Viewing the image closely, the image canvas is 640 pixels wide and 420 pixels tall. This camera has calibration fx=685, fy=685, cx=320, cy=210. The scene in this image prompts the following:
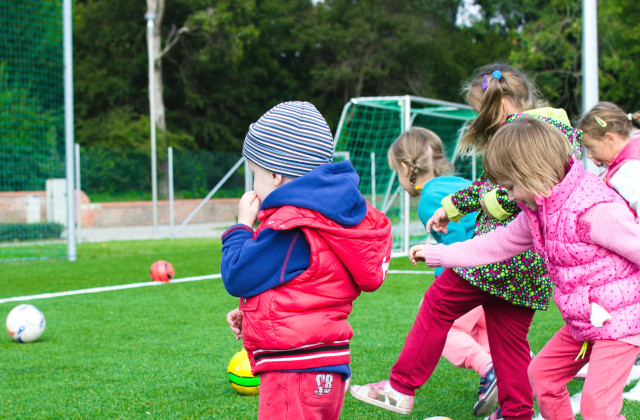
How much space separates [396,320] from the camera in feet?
20.9

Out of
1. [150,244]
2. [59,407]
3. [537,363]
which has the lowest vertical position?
[150,244]

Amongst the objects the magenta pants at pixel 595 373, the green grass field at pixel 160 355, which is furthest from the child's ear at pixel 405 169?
the magenta pants at pixel 595 373

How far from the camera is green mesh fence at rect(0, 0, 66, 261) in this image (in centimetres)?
1574

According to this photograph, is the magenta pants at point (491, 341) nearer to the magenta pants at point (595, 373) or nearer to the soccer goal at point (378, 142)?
the magenta pants at point (595, 373)

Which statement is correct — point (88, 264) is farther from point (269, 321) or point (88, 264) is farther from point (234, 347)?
point (269, 321)

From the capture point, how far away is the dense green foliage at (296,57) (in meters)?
31.8

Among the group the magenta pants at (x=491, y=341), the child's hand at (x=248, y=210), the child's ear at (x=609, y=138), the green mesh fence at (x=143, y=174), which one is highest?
the child's ear at (x=609, y=138)

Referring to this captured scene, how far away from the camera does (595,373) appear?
2617 mm

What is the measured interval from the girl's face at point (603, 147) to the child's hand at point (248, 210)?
2.61 meters

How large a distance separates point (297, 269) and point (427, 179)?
6.65 feet

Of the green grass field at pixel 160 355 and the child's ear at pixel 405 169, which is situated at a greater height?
the child's ear at pixel 405 169

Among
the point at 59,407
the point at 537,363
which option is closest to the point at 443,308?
the point at 537,363

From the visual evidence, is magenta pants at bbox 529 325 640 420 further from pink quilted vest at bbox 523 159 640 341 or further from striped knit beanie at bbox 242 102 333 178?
striped knit beanie at bbox 242 102 333 178

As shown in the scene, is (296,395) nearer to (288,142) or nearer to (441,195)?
(288,142)
